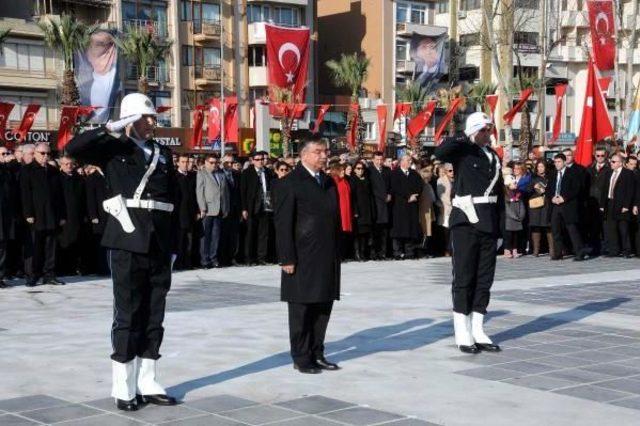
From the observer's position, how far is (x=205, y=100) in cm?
5778

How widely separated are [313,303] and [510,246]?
12177mm

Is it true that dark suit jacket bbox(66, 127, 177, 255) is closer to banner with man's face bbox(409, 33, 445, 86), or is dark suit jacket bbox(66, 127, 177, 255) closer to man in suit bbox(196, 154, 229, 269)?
man in suit bbox(196, 154, 229, 269)

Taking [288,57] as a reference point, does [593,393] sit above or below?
below

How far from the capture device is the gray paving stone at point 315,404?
6.70 metres

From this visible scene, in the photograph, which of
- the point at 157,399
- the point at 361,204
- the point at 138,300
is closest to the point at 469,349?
the point at 157,399

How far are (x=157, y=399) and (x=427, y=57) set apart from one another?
2512 inches

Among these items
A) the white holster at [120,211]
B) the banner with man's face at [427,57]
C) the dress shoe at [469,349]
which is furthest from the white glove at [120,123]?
the banner with man's face at [427,57]

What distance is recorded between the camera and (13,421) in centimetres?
632

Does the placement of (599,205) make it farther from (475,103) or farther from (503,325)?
(475,103)

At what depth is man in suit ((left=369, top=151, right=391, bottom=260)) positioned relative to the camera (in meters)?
18.8

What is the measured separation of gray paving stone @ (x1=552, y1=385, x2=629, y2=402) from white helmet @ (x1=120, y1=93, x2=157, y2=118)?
11.7ft

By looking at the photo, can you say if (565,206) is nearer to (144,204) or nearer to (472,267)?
(472,267)

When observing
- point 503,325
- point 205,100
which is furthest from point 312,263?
point 205,100

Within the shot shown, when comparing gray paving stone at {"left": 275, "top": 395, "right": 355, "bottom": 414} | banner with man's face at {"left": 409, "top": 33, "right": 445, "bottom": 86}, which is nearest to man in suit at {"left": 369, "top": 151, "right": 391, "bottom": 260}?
gray paving stone at {"left": 275, "top": 395, "right": 355, "bottom": 414}
